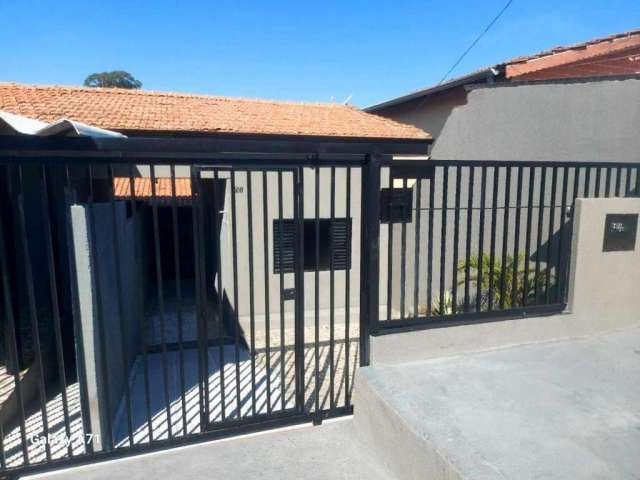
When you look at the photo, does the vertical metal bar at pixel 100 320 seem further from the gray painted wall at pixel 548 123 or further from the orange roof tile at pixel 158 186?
the orange roof tile at pixel 158 186

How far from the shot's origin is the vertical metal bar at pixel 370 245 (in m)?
3.36

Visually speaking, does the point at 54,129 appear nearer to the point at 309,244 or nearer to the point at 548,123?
the point at 309,244

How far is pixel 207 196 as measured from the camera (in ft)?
30.0

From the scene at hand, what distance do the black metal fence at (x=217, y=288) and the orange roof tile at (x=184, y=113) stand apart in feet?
7.52

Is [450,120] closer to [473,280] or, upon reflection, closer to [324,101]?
[473,280]

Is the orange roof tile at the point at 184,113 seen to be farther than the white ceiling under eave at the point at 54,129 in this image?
Yes

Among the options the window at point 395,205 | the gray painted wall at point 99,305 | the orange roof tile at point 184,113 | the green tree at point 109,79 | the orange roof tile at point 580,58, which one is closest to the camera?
the gray painted wall at point 99,305

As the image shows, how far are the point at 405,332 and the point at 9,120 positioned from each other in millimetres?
3110

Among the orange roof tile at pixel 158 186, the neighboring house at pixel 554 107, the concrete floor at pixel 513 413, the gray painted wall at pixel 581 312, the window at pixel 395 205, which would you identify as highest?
the neighboring house at pixel 554 107

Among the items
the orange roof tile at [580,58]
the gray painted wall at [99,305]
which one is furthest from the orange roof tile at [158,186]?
the orange roof tile at [580,58]

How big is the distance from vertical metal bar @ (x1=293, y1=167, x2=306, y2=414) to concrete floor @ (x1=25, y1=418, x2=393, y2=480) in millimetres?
352

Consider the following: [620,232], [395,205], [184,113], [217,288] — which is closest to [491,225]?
[620,232]

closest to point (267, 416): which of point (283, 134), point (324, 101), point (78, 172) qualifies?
point (78, 172)

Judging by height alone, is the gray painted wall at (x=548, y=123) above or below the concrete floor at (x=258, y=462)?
above
